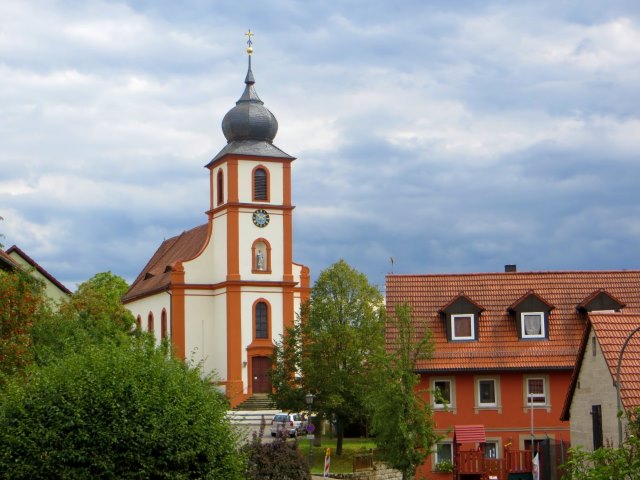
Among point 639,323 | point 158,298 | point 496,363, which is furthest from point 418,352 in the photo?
point 158,298

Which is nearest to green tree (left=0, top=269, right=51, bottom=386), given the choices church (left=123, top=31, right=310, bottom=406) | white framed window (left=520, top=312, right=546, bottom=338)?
white framed window (left=520, top=312, right=546, bottom=338)

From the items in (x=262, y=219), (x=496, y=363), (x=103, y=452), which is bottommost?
(x=103, y=452)

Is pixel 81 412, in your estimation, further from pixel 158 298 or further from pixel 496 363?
pixel 158 298

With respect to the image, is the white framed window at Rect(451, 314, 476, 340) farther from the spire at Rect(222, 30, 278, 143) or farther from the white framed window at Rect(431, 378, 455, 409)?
the spire at Rect(222, 30, 278, 143)

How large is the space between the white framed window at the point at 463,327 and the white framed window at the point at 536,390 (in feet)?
8.57

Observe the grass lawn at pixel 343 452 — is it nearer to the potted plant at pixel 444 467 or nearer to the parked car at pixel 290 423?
the parked car at pixel 290 423

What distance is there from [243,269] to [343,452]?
27459 mm

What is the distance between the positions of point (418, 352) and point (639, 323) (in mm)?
11234

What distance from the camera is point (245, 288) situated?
7838 cm

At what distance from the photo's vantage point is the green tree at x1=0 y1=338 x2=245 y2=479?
27.0m

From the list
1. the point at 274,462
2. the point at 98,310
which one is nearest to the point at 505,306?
the point at 274,462

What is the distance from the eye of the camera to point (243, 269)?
259ft

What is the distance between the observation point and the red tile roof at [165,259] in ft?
282

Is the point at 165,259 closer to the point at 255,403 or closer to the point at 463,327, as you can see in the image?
the point at 255,403
